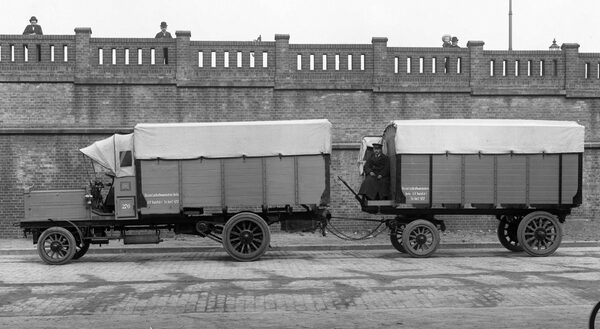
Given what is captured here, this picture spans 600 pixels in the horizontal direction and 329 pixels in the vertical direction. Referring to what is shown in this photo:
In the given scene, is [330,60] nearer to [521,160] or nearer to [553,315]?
[521,160]


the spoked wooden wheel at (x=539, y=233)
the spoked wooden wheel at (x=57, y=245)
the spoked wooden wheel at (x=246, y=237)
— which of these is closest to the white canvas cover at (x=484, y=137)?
the spoked wooden wheel at (x=539, y=233)

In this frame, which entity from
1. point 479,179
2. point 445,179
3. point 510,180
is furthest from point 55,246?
point 510,180

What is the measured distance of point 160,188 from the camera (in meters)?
15.4

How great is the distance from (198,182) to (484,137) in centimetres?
611

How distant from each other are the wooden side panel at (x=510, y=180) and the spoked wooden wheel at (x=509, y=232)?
3.39 ft

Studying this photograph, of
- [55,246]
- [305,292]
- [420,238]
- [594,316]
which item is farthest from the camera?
[420,238]

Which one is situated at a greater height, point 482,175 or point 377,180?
point 482,175

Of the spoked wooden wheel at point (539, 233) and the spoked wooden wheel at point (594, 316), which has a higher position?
the spoked wooden wheel at point (594, 316)

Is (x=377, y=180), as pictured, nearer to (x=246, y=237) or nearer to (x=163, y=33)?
(x=246, y=237)

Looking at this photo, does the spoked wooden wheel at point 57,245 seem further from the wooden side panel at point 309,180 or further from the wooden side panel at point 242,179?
the wooden side panel at point 309,180

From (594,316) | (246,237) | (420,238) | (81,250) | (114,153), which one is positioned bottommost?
(81,250)

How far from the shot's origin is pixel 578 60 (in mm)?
22438

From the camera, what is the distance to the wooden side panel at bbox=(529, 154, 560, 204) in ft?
53.4

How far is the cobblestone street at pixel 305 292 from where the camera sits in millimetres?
8695
